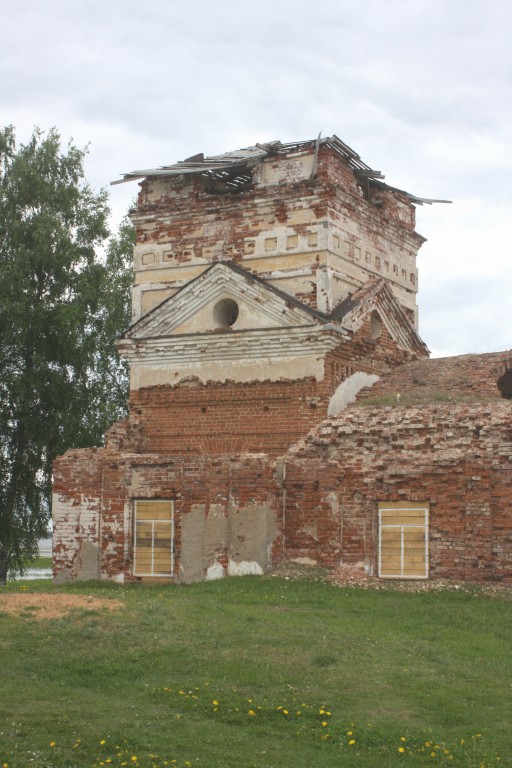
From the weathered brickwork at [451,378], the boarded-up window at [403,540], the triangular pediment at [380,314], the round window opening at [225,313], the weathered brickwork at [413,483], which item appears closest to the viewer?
the weathered brickwork at [413,483]

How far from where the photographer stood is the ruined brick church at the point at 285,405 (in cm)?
1667

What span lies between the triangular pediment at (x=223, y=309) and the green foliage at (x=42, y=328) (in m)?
4.79

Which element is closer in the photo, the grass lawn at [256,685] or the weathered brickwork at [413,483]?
the grass lawn at [256,685]

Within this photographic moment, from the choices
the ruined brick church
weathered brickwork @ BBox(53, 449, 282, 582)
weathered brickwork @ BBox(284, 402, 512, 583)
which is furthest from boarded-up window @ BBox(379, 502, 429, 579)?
weathered brickwork @ BBox(53, 449, 282, 582)

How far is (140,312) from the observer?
22.5 metres

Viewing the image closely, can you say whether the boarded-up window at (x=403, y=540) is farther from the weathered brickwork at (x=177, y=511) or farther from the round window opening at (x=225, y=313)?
the round window opening at (x=225, y=313)

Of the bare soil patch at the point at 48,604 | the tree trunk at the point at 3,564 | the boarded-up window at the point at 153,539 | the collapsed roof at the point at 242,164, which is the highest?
the collapsed roof at the point at 242,164

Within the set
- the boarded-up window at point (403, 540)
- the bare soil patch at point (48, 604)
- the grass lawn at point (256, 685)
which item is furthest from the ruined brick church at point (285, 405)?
the bare soil patch at point (48, 604)

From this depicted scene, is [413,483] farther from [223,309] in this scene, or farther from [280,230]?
[280,230]

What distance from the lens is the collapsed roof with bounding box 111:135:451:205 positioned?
839 inches

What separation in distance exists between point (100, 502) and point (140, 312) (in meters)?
5.55

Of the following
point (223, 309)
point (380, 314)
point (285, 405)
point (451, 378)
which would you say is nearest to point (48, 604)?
point (285, 405)

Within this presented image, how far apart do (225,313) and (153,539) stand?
5.50 meters

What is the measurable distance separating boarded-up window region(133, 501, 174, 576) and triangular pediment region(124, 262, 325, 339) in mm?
4389
